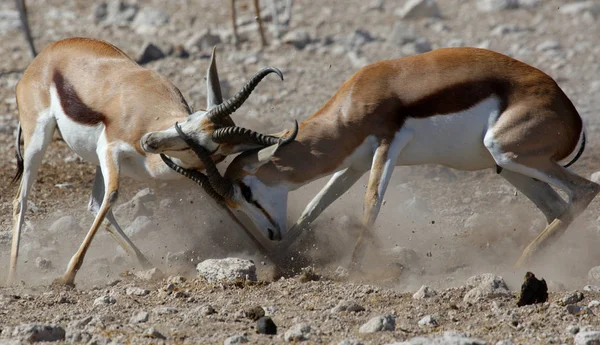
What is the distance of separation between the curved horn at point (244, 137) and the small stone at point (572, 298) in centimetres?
227

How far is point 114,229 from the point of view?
8586 millimetres

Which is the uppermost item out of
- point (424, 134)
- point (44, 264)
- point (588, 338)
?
point (588, 338)

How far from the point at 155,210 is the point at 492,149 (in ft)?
11.4

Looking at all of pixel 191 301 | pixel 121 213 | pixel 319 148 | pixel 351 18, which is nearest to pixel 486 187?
pixel 319 148

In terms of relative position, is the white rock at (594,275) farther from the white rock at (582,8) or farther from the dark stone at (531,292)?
the white rock at (582,8)

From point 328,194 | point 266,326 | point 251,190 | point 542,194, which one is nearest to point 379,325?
point 266,326

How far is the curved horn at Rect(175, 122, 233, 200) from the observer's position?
734 centimetres

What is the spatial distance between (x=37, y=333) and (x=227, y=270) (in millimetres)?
1941

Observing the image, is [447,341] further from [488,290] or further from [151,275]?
[151,275]

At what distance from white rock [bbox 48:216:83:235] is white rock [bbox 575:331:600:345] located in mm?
5095

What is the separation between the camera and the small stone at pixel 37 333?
18.6 feet

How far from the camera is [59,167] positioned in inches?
433

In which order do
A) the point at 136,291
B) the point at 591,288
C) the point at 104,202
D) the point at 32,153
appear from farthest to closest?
the point at 32,153
the point at 104,202
the point at 136,291
the point at 591,288

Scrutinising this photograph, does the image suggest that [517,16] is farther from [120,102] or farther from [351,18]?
[120,102]
